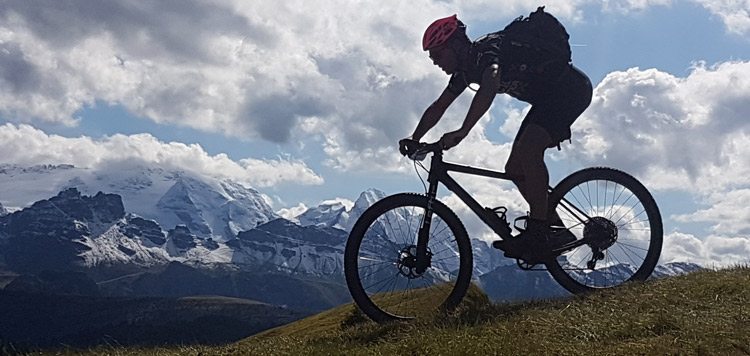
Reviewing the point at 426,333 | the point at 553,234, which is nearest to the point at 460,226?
the point at 553,234

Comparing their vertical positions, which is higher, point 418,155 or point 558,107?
point 558,107

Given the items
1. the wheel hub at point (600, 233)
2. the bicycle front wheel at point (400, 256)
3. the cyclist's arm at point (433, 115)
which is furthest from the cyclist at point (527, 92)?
the bicycle front wheel at point (400, 256)

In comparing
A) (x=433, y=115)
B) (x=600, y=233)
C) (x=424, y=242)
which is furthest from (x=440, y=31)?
(x=600, y=233)

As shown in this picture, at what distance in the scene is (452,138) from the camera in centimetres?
854

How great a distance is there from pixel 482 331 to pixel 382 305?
2735 millimetres

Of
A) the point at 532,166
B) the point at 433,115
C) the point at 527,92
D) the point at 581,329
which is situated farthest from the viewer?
the point at 433,115

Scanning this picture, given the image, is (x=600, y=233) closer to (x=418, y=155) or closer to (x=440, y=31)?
(x=418, y=155)

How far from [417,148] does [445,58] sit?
1408 mm

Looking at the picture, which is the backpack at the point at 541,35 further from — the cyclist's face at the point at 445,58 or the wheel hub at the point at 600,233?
the wheel hub at the point at 600,233

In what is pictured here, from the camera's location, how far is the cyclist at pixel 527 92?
8891 mm

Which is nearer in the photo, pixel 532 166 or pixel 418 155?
pixel 532 166

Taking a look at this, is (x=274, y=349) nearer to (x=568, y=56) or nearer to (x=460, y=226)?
(x=460, y=226)

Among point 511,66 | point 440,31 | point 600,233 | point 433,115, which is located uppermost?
point 440,31

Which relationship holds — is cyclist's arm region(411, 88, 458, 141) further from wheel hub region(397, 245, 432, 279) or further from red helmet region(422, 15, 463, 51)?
wheel hub region(397, 245, 432, 279)
